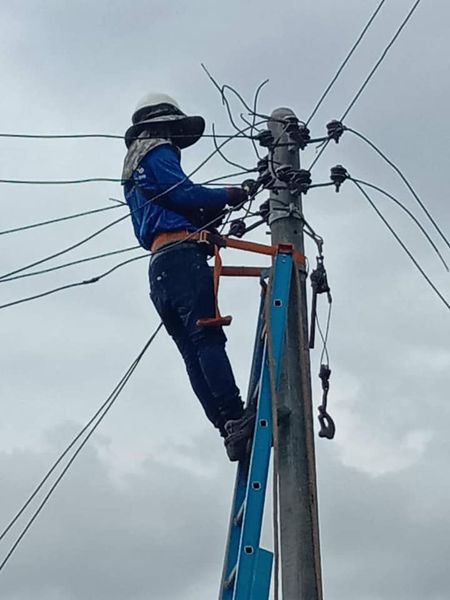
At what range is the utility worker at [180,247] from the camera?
5949 millimetres

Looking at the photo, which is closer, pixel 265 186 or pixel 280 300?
pixel 280 300

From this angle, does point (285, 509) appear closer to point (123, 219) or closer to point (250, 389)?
point (250, 389)

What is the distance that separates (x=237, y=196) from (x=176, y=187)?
361mm

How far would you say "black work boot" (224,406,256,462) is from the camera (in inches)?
226

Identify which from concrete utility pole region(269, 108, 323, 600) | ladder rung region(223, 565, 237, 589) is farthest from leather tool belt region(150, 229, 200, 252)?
ladder rung region(223, 565, 237, 589)

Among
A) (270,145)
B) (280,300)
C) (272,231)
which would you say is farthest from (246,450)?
(270,145)

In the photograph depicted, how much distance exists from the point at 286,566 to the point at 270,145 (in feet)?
7.24

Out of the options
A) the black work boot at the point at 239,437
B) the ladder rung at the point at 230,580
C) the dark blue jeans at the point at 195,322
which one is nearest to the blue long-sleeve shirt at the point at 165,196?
the dark blue jeans at the point at 195,322

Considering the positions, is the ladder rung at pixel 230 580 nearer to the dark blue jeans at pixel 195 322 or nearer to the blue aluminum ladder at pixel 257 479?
the blue aluminum ladder at pixel 257 479

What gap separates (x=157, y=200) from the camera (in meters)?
6.34

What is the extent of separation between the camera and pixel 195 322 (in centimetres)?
606

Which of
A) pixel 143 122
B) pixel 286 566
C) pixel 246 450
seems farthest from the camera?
pixel 143 122

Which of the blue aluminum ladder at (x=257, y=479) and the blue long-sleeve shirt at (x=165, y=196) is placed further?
the blue long-sleeve shirt at (x=165, y=196)

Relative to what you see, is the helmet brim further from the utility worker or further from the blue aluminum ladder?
the blue aluminum ladder
